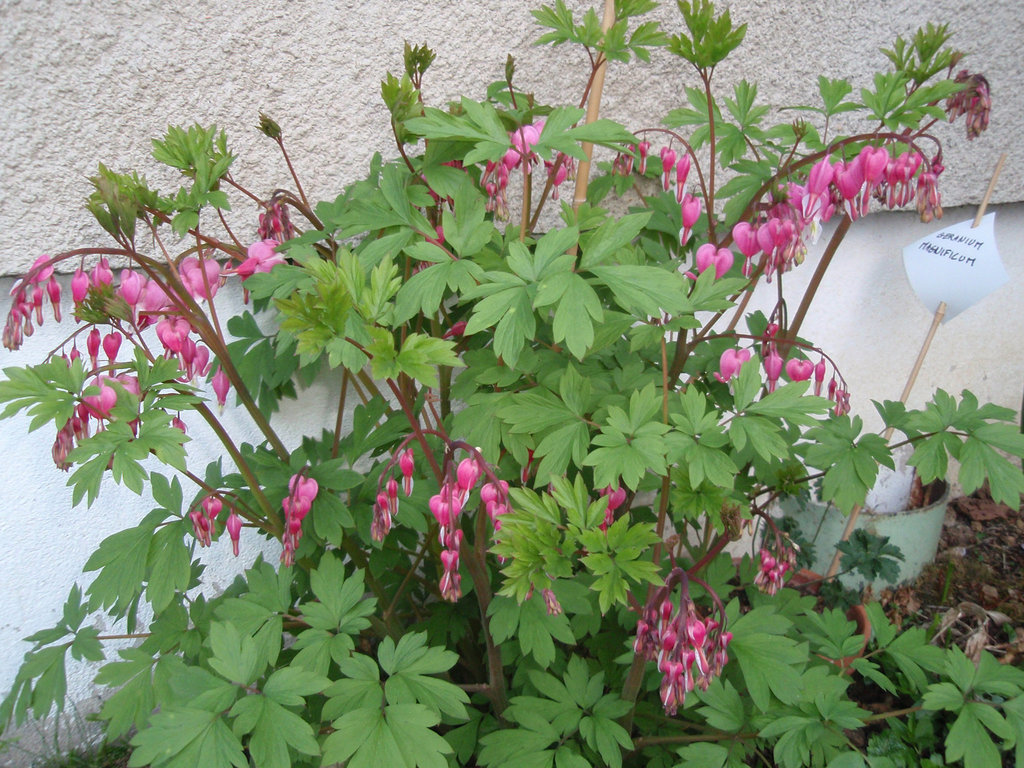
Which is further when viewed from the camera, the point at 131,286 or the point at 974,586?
the point at 974,586

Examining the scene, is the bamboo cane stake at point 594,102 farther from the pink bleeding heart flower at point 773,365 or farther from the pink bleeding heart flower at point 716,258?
the pink bleeding heart flower at point 773,365

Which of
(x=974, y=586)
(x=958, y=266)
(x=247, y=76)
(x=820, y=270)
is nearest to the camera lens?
(x=820, y=270)

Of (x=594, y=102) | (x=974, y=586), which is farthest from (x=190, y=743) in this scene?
(x=974, y=586)

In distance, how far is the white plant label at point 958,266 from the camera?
73.2 inches

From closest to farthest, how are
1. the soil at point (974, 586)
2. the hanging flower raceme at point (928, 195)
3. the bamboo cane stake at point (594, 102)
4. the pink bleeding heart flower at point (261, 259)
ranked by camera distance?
the hanging flower raceme at point (928, 195)
the pink bleeding heart flower at point (261, 259)
the bamboo cane stake at point (594, 102)
the soil at point (974, 586)

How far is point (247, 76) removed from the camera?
158cm

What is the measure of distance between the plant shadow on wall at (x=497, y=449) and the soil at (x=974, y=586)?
2.57 feet

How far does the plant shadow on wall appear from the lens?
1.02m

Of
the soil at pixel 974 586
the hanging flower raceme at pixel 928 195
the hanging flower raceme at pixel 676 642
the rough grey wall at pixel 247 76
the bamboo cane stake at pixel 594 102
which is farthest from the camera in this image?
the soil at pixel 974 586

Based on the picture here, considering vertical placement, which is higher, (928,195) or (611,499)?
(928,195)

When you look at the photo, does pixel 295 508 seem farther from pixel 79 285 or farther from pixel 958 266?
pixel 958 266

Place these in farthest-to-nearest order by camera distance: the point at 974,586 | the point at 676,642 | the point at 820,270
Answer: the point at 974,586 → the point at 820,270 → the point at 676,642

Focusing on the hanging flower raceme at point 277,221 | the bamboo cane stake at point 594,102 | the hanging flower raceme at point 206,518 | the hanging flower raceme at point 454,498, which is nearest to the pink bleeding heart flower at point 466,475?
the hanging flower raceme at point 454,498

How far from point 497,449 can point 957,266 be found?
1460 millimetres
